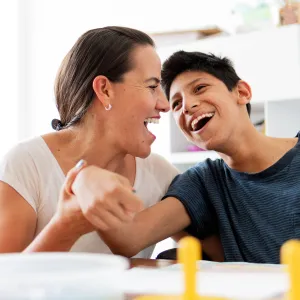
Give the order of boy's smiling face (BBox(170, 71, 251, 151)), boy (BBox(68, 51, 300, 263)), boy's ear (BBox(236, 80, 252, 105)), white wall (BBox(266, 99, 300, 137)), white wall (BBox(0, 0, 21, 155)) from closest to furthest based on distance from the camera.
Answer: boy (BBox(68, 51, 300, 263)) → boy's smiling face (BBox(170, 71, 251, 151)) → boy's ear (BBox(236, 80, 252, 105)) → white wall (BBox(266, 99, 300, 137)) → white wall (BBox(0, 0, 21, 155))

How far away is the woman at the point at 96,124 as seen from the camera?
1.38 m

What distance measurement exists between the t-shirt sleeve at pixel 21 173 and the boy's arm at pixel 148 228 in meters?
0.20

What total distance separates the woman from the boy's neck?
23cm

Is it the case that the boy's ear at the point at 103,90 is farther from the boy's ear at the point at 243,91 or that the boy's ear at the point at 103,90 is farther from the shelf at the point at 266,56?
the shelf at the point at 266,56

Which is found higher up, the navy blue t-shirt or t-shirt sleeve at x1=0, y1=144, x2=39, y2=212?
t-shirt sleeve at x1=0, y1=144, x2=39, y2=212

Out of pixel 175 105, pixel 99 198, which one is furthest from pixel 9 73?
pixel 99 198

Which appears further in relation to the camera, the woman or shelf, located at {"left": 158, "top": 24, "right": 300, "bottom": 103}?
shelf, located at {"left": 158, "top": 24, "right": 300, "bottom": 103}

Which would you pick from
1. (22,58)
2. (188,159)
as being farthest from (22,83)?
(188,159)

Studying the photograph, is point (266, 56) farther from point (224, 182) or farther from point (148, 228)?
point (148, 228)

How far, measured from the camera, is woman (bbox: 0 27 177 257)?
138 cm

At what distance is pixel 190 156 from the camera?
2756 mm

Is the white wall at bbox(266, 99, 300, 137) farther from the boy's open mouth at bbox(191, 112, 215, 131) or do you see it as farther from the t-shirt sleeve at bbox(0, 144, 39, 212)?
the t-shirt sleeve at bbox(0, 144, 39, 212)

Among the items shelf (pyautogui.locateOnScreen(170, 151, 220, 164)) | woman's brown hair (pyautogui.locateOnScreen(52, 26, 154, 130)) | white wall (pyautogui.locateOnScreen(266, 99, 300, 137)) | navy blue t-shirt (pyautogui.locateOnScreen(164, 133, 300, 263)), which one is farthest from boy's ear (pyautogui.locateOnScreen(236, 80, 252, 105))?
shelf (pyautogui.locateOnScreen(170, 151, 220, 164))

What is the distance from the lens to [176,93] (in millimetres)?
1657
